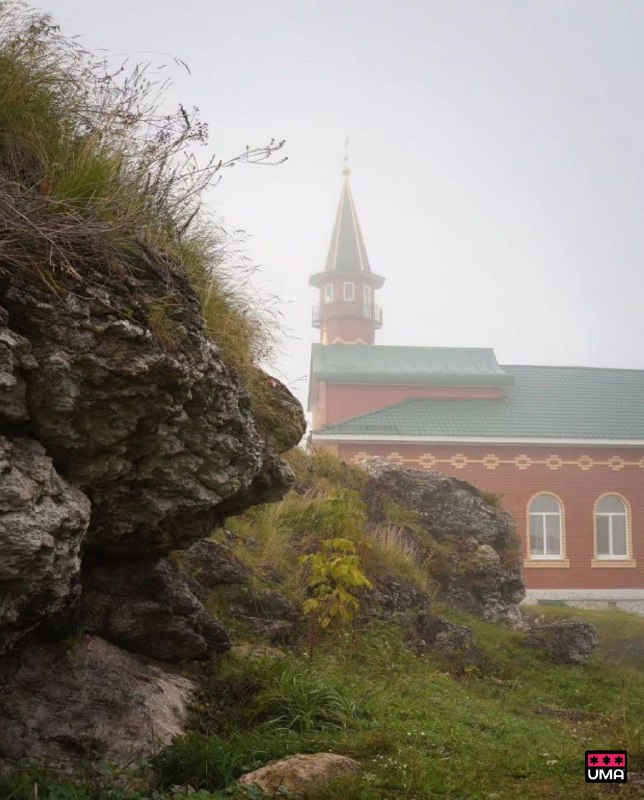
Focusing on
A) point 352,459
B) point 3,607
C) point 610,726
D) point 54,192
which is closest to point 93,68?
point 54,192

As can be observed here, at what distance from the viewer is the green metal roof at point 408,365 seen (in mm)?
31219

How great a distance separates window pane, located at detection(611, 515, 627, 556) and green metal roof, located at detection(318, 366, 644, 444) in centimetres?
276

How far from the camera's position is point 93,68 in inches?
209

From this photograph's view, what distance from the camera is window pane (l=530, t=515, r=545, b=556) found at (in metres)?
26.7

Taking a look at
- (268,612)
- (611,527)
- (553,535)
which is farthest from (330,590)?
(611,527)

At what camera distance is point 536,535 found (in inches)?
1056

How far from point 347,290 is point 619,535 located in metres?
30.8

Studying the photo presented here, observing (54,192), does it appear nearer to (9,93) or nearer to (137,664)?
(9,93)

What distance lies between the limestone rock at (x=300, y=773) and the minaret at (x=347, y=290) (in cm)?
4867

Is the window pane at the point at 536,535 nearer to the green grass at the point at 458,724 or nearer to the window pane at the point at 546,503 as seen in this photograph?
the window pane at the point at 546,503

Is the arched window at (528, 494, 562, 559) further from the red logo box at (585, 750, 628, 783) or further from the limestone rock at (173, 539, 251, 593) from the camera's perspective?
the red logo box at (585, 750, 628, 783)

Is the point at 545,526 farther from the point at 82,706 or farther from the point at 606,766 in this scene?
the point at 82,706

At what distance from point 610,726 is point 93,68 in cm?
618

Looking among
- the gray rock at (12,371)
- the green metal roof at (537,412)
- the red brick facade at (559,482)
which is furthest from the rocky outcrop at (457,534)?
the green metal roof at (537,412)
